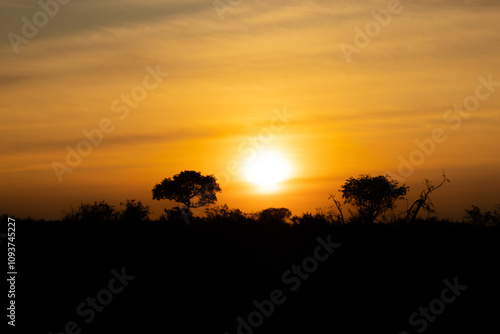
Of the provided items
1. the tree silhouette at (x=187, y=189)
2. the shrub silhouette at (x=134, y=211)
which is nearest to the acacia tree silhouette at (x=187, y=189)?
the tree silhouette at (x=187, y=189)

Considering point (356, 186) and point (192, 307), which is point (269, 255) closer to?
point (192, 307)

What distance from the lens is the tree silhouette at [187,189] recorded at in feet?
284

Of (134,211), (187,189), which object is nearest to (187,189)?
(187,189)

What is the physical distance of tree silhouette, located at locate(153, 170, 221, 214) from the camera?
86688 millimetres

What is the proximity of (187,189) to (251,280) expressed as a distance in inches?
2516

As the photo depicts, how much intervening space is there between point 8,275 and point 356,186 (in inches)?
2132

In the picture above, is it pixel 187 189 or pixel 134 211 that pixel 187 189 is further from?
pixel 134 211

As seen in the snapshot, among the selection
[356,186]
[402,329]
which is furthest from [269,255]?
[356,186]

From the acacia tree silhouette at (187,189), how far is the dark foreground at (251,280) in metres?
57.8

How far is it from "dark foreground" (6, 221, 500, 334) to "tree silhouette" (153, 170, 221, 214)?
5785 centimetres

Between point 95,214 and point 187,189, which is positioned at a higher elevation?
point 187,189

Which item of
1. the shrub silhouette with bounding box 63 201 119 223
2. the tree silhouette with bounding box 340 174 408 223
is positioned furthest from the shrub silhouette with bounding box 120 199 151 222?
the tree silhouette with bounding box 340 174 408 223

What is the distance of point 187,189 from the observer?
8712 cm

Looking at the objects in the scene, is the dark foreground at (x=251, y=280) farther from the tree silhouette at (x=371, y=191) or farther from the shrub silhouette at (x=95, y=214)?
the tree silhouette at (x=371, y=191)
